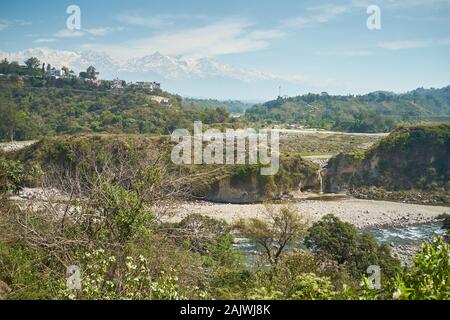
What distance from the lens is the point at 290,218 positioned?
894 inches

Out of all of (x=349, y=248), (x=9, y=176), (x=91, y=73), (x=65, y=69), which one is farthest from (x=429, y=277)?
(x=65, y=69)

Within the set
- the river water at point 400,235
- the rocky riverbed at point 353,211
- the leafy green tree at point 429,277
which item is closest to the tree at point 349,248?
the river water at point 400,235

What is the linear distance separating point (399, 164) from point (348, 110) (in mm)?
87539

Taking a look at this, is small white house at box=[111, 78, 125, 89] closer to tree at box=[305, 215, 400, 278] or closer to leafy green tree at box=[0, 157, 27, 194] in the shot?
leafy green tree at box=[0, 157, 27, 194]

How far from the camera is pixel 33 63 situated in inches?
3925

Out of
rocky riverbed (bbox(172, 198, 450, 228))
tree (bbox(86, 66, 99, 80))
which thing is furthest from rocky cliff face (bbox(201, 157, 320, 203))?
tree (bbox(86, 66, 99, 80))

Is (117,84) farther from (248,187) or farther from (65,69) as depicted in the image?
(248,187)

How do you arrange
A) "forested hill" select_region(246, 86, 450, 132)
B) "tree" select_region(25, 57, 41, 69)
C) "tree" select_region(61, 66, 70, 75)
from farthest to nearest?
A: "forested hill" select_region(246, 86, 450, 132), "tree" select_region(61, 66, 70, 75), "tree" select_region(25, 57, 41, 69)

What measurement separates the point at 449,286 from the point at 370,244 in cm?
1744

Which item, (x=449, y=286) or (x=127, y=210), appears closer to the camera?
(x=449, y=286)

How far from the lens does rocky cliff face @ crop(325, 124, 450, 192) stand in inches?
1999

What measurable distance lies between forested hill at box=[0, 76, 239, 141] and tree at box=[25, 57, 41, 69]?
11.3 metres
